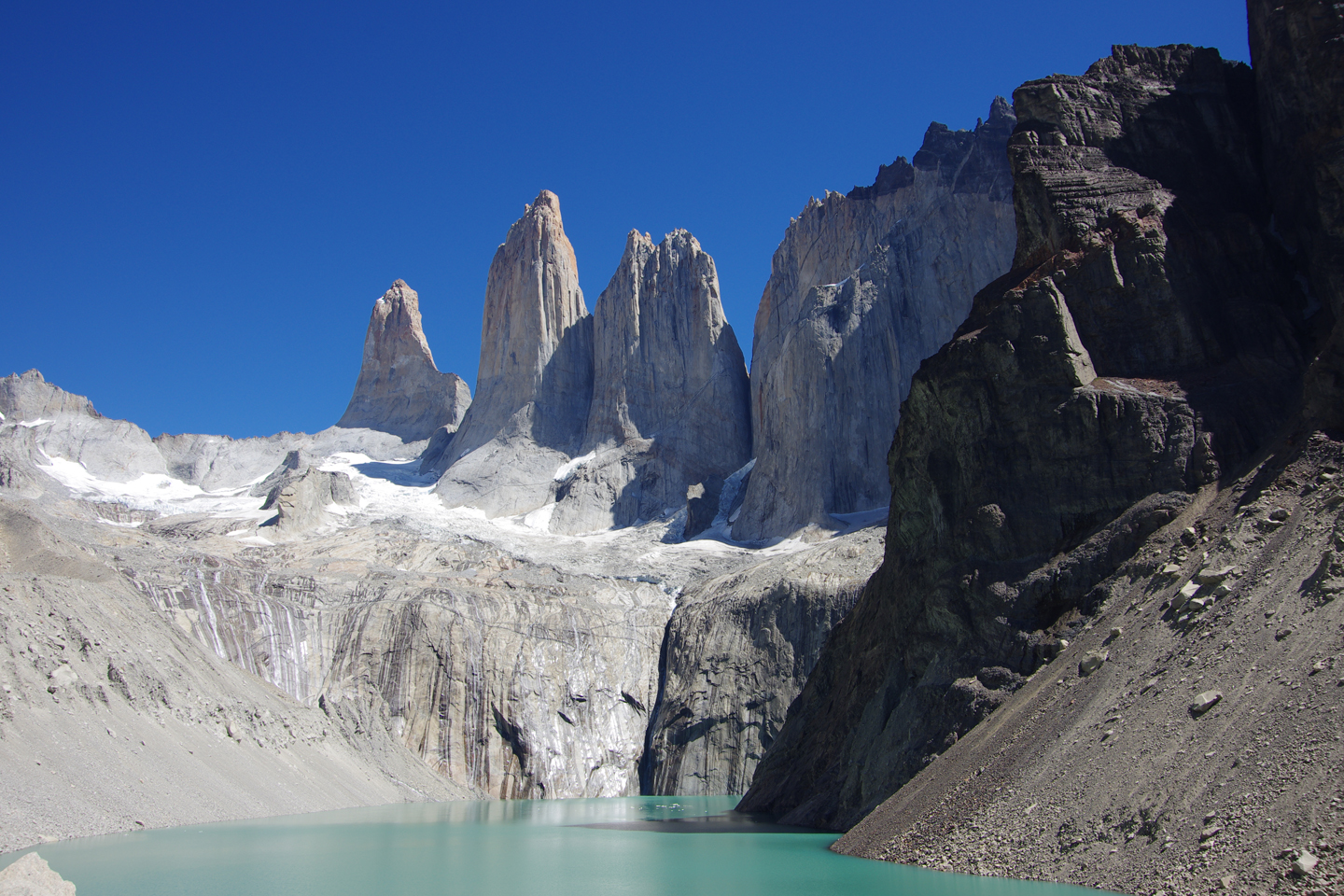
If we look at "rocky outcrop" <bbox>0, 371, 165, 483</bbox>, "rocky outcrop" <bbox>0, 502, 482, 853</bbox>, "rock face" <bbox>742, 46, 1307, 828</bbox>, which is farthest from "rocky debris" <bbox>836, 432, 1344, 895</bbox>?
"rocky outcrop" <bbox>0, 371, 165, 483</bbox>

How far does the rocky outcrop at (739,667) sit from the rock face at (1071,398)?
21.1m

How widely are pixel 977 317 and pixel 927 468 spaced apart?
4.79m

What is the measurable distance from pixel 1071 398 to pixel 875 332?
50.6 m

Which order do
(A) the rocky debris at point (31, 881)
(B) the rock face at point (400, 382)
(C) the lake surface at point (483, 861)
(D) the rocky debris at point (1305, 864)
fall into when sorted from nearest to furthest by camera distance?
(D) the rocky debris at point (1305, 864) → (A) the rocky debris at point (31, 881) → (C) the lake surface at point (483, 861) → (B) the rock face at point (400, 382)

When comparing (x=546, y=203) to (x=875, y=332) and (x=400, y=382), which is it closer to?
(x=400, y=382)

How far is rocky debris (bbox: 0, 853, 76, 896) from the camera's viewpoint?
11.6 meters

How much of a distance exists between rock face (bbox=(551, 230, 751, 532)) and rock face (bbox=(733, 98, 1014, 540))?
9031 mm

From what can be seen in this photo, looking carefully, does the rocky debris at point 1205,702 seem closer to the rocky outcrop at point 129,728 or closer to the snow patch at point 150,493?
the rocky outcrop at point 129,728

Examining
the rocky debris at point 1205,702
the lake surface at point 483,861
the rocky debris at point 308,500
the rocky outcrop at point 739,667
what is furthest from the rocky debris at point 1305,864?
the rocky debris at point 308,500

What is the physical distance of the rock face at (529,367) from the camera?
95062 mm

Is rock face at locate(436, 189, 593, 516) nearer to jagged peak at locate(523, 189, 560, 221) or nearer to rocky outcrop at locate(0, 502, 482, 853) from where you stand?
jagged peak at locate(523, 189, 560, 221)

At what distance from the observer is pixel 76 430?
109 m

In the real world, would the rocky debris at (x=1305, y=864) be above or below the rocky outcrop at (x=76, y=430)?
below

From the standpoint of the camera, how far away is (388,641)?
54969mm
